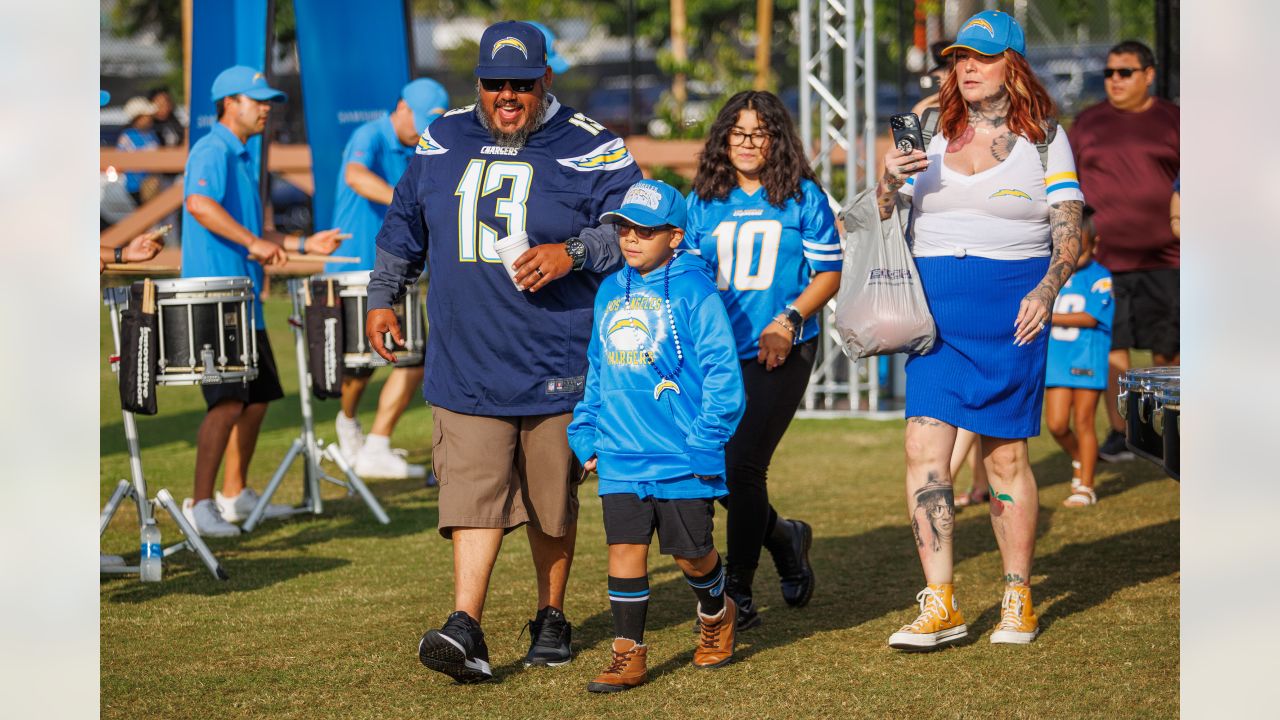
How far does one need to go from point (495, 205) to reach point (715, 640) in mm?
1597

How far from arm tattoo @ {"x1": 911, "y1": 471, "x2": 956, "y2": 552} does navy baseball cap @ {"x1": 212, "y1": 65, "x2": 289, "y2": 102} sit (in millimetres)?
4096

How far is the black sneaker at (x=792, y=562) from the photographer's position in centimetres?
595

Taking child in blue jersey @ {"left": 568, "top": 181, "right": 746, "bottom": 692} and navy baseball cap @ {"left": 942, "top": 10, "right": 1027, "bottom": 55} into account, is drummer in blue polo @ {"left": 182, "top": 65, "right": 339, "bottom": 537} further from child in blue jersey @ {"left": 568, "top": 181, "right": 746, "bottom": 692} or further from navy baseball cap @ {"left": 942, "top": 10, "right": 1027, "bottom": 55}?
navy baseball cap @ {"left": 942, "top": 10, "right": 1027, "bottom": 55}

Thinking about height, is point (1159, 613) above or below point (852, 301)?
below

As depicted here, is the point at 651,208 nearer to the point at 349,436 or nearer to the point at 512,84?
the point at 512,84

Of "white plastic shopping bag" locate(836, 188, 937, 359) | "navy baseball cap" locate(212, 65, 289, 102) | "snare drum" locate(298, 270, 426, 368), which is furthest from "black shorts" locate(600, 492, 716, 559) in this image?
A: "navy baseball cap" locate(212, 65, 289, 102)

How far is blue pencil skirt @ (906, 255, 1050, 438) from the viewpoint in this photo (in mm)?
5285

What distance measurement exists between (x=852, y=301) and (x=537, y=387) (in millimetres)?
1192

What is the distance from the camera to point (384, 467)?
31.6ft

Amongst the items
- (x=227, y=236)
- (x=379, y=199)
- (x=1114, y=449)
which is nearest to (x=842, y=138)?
(x=1114, y=449)

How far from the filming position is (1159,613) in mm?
5758
